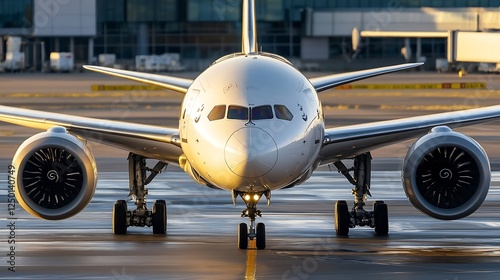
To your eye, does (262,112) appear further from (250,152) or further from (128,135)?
(128,135)

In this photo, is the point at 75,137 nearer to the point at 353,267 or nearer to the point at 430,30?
the point at 353,267

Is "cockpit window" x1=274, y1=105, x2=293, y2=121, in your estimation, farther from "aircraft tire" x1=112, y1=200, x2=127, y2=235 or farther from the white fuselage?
"aircraft tire" x1=112, y1=200, x2=127, y2=235

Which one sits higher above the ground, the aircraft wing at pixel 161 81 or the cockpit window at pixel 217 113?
the aircraft wing at pixel 161 81

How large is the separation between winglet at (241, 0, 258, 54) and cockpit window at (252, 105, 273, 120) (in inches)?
192

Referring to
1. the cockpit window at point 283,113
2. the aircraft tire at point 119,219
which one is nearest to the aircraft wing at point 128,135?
the aircraft tire at point 119,219

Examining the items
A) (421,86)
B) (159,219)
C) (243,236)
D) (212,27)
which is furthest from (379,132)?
(212,27)

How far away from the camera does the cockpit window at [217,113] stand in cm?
1961

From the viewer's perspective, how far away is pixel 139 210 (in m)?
22.9

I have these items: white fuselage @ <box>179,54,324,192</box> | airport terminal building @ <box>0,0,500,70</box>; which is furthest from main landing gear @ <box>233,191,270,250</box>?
airport terminal building @ <box>0,0,500,70</box>

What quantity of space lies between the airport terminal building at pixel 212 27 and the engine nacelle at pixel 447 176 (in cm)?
10622

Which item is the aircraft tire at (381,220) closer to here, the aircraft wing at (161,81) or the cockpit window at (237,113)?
the aircraft wing at (161,81)

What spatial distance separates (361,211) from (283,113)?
3.92 metres

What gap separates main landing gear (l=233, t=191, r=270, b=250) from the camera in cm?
2030

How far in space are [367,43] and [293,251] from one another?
4391 inches
